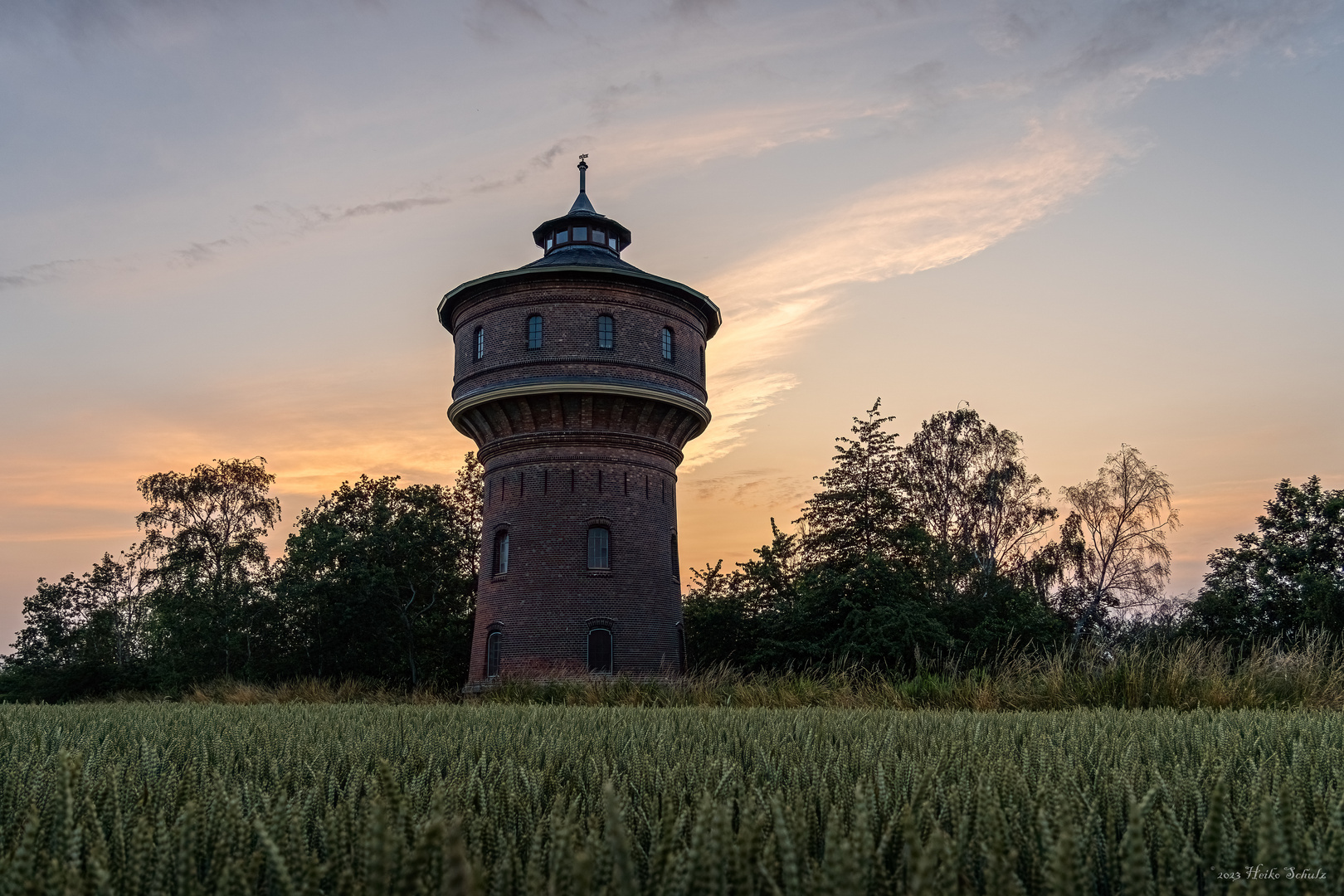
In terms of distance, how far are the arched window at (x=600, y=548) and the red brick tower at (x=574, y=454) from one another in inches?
1.2

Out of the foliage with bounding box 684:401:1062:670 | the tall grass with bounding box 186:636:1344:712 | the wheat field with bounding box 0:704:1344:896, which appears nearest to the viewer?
the wheat field with bounding box 0:704:1344:896

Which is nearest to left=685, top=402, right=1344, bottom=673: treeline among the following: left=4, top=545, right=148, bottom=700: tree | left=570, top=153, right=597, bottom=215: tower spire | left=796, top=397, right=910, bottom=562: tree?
left=796, top=397, right=910, bottom=562: tree

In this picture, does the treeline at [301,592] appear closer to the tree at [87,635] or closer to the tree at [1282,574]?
the tree at [87,635]

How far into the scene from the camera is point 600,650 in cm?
2562

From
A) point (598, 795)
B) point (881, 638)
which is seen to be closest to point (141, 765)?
point (598, 795)

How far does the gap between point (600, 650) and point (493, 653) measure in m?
2.99

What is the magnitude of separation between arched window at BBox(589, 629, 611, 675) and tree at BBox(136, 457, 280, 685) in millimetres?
13198

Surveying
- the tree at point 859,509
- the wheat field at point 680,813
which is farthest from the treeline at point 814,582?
the wheat field at point 680,813

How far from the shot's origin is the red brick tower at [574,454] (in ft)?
83.8

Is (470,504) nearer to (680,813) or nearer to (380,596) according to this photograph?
(380,596)

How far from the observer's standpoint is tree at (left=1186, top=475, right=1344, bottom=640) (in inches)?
1148

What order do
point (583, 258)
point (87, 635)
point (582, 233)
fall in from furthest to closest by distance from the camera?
point (87, 635) → point (582, 233) → point (583, 258)

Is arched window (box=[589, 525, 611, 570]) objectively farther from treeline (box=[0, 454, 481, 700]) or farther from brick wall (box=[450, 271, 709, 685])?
treeline (box=[0, 454, 481, 700])

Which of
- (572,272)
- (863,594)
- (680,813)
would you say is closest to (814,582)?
(863,594)
